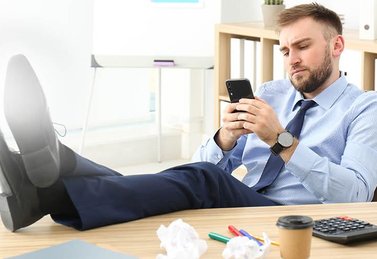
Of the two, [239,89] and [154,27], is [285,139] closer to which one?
[239,89]

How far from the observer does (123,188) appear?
187 cm

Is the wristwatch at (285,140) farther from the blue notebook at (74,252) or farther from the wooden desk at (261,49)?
the wooden desk at (261,49)

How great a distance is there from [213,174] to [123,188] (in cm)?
→ 26

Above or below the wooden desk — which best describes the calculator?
below

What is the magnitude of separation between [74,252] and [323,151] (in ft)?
3.42

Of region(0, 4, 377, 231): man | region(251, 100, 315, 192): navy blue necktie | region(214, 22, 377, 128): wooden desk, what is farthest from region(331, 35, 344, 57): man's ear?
region(214, 22, 377, 128): wooden desk

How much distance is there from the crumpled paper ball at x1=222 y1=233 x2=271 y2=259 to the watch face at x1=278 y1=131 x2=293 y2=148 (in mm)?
733

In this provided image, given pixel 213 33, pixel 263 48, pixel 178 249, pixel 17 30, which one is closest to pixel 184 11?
pixel 213 33

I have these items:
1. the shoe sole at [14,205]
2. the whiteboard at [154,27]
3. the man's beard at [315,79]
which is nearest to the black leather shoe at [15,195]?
the shoe sole at [14,205]

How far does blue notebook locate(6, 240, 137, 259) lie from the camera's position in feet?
5.15

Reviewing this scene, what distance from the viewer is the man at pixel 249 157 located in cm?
178

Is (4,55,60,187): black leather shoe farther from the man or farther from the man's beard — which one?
the man's beard

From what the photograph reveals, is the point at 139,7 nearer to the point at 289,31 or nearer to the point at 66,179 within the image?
the point at 289,31

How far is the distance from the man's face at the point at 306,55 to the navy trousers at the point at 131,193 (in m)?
0.60
